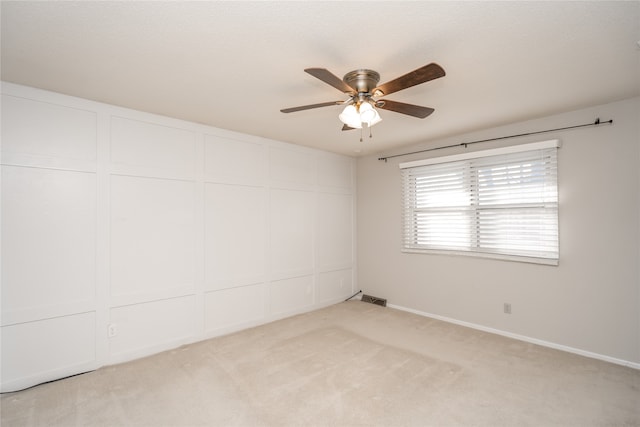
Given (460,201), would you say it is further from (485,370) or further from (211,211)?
(211,211)

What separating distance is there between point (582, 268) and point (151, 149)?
14.8 ft

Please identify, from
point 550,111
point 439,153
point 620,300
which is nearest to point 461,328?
point 620,300

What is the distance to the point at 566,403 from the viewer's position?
90.0 inches

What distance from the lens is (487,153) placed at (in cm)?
374

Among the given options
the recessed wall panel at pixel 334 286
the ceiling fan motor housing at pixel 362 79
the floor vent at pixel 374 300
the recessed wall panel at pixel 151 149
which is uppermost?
the ceiling fan motor housing at pixel 362 79

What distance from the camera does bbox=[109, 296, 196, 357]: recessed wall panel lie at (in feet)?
9.78

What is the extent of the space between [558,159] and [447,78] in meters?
Answer: 1.81

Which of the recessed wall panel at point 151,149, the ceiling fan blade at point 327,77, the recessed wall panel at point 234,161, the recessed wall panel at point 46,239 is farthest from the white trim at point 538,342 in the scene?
the recessed wall panel at point 46,239

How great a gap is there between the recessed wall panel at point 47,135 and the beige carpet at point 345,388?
1.86m

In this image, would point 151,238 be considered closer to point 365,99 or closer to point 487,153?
point 365,99

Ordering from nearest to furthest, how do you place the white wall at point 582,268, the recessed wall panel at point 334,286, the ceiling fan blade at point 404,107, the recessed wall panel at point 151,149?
1. the ceiling fan blade at point 404,107
2. the white wall at point 582,268
3. the recessed wall panel at point 151,149
4. the recessed wall panel at point 334,286

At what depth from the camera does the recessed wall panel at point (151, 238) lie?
9.84ft

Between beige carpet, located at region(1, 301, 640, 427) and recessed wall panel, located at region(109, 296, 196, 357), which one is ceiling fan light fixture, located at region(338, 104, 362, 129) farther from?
recessed wall panel, located at region(109, 296, 196, 357)

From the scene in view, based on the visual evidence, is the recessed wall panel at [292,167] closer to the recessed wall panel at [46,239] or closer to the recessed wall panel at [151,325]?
the recessed wall panel at [151,325]
